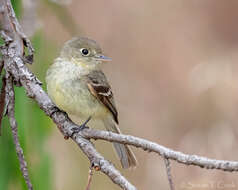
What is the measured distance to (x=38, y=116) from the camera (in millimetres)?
2801

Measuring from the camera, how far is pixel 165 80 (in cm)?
535

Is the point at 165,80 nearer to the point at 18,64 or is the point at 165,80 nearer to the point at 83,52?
the point at 83,52

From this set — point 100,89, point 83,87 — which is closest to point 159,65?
point 100,89

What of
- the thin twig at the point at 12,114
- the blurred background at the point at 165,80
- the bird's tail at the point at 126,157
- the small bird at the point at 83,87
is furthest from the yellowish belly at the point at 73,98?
the thin twig at the point at 12,114

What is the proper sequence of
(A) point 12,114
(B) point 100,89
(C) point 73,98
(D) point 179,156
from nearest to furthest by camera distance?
(D) point 179,156
(A) point 12,114
(C) point 73,98
(B) point 100,89

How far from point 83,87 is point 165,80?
2.08 meters

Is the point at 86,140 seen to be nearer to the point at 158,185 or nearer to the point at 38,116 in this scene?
the point at 38,116

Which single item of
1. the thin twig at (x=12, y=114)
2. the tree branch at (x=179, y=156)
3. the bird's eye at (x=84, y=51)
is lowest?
the tree branch at (x=179, y=156)

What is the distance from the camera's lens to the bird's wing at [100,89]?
3.47m

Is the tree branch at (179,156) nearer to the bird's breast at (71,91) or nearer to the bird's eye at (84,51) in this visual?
the bird's breast at (71,91)

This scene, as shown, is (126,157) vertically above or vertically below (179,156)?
below

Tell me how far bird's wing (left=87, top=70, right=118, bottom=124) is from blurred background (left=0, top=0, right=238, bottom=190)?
418 mm

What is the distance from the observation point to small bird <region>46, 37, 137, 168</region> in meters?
3.30

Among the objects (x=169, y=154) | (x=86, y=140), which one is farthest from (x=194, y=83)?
(x=169, y=154)
